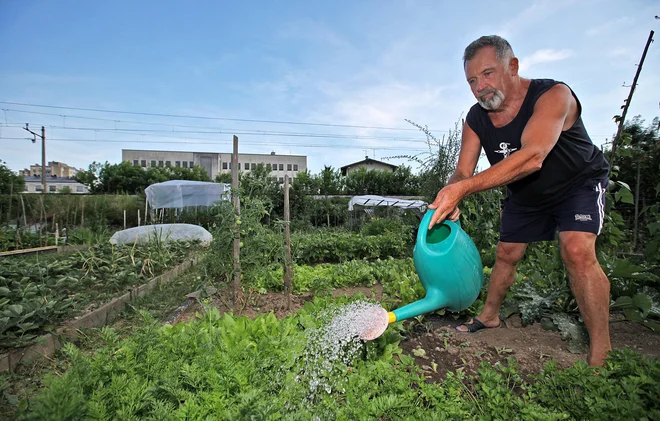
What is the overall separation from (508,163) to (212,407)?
5.22 feet

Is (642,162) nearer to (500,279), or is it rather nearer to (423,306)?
(500,279)

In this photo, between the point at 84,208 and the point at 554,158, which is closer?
the point at 554,158

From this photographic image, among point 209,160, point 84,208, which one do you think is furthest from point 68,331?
point 209,160

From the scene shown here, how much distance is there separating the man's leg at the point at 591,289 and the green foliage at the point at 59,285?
12.1 feet

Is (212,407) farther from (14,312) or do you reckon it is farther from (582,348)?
(14,312)

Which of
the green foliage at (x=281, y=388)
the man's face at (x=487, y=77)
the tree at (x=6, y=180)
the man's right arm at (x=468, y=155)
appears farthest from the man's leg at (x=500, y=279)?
the tree at (x=6, y=180)

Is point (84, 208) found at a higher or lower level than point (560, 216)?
lower

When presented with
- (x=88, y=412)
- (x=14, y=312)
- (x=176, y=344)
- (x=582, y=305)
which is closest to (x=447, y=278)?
(x=582, y=305)

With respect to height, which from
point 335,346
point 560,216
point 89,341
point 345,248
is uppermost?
point 560,216

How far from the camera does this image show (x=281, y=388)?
1.49 meters

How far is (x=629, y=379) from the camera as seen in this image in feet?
4.54

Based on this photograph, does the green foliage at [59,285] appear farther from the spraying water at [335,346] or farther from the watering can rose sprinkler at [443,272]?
the watering can rose sprinkler at [443,272]

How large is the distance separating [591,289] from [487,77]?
1.27 m

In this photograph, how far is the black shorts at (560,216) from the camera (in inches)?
73.7
